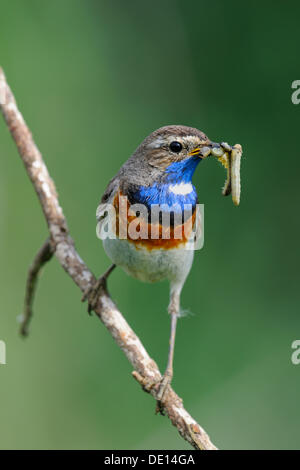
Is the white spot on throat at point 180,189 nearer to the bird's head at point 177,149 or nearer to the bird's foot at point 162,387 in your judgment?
the bird's head at point 177,149

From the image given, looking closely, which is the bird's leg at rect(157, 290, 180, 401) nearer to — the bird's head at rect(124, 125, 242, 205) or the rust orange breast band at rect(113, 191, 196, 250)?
the rust orange breast band at rect(113, 191, 196, 250)

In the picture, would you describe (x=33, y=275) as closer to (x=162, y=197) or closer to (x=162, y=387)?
(x=162, y=197)

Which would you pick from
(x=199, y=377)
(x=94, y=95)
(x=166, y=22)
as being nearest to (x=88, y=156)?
(x=94, y=95)

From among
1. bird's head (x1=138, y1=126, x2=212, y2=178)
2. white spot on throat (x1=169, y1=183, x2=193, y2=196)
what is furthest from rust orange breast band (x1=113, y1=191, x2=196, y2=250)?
bird's head (x1=138, y1=126, x2=212, y2=178)

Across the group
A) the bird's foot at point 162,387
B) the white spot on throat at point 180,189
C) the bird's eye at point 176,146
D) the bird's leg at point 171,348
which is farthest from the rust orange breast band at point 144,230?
the bird's foot at point 162,387

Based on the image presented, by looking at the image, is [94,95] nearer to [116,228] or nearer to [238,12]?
[238,12]
